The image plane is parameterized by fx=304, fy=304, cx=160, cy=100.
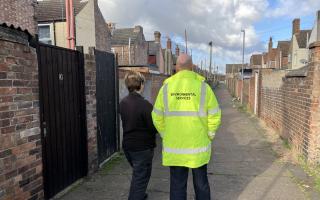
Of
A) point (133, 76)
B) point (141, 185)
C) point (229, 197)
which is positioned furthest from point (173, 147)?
point (229, 197)

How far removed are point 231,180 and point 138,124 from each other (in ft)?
7.74

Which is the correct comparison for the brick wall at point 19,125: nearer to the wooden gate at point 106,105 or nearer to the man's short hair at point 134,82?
the man's short hair at point 134,82

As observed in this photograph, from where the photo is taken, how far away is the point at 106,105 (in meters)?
6.29

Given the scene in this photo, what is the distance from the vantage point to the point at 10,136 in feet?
11.2

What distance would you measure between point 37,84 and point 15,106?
0.49 m

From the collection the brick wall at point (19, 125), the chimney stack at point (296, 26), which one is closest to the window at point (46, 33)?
the brick wall at point (19, 125)

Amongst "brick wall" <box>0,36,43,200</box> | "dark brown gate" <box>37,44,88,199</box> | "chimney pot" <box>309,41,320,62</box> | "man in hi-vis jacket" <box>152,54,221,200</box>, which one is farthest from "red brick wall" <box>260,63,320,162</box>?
"brick wall" <box>0,36,43,200</box>

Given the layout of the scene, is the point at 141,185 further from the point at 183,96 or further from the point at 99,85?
the point at 99,85

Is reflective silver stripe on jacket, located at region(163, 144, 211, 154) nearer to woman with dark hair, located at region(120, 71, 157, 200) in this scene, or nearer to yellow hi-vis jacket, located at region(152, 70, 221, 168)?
yellow hi-vis jacket, located at region(152, 70, 221, 168)

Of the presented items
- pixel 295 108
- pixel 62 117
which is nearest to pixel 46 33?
pixel 62 117

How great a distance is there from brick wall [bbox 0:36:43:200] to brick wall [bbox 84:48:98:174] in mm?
1368

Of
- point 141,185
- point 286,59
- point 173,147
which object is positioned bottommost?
point 141,185

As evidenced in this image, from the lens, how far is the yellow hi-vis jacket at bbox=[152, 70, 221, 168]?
3350 millimetres

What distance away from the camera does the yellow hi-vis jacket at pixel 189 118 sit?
335 centimetres
